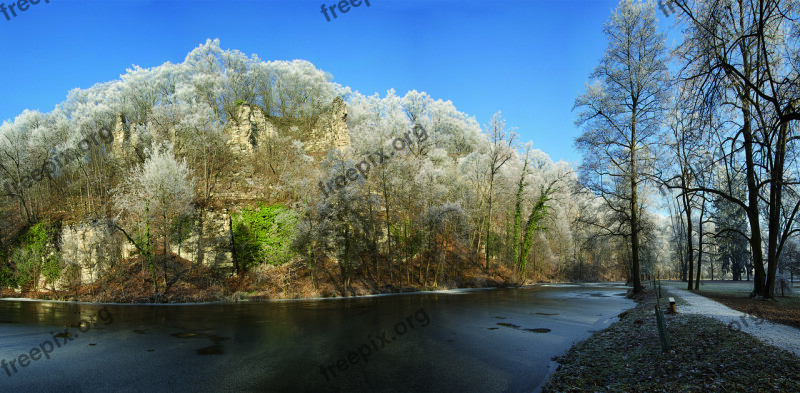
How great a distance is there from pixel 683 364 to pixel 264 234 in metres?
27.9

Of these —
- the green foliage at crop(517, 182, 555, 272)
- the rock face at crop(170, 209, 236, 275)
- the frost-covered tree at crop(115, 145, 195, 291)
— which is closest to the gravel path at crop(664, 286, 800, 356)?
the green foliage at crop(517, 182, 555, 272)

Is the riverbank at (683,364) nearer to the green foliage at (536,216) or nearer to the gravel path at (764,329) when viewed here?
the gravel path at (764,329)

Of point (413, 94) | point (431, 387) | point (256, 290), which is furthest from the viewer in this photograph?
point (413, 94)

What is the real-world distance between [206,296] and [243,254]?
5.21 m

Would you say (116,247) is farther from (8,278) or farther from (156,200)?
(8,278)

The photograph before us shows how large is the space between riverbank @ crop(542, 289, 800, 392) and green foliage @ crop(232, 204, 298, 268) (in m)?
22.8

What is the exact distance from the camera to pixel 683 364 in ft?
19.7

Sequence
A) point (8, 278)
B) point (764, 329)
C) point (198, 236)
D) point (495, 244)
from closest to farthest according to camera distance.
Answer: point (764, 329) → point (8, 278) → point (198, 236) → point (495, 244)

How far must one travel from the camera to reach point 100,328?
43.8 ft

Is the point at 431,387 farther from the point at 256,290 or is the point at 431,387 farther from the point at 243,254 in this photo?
the point at 243,254

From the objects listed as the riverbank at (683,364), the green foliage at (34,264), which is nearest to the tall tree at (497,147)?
the riverbank at (683,364)

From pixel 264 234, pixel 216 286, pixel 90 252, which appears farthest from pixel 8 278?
pixel 264 234

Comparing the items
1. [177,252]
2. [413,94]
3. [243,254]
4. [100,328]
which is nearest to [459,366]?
[100,328]

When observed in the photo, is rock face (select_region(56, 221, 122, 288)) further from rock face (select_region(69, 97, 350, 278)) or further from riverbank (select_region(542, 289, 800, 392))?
riverbank (select_region(542, 289, 800, 392))
